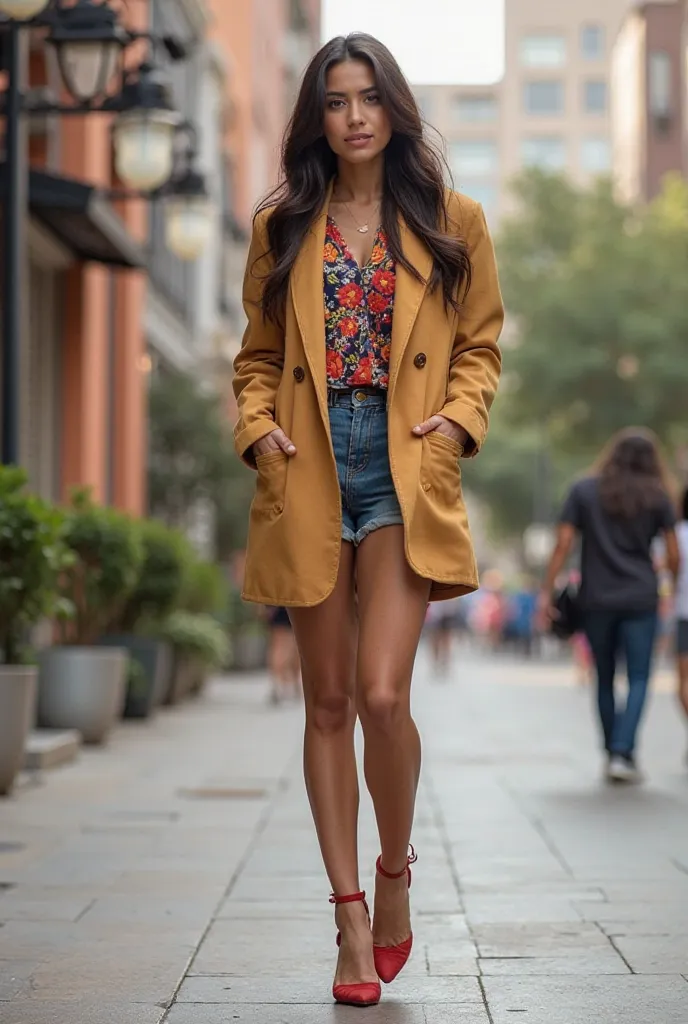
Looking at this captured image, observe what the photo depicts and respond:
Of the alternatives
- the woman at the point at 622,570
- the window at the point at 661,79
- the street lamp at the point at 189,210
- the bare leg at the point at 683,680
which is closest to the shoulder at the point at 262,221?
the woman at the point at 622,570

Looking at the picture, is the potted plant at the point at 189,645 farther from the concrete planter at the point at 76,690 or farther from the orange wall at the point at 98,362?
the concrete planter at the point at 76,690

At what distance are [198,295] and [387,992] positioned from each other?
27.4m

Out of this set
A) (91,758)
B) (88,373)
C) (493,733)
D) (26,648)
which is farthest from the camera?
(88,373)

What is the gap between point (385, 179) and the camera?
4.50m

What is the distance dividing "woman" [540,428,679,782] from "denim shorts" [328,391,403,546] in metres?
5.39

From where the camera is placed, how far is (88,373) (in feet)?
57.0

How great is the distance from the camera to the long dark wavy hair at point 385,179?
436 cm

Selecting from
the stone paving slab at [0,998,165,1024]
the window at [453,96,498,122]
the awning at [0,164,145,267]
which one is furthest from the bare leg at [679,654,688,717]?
the window at [453,96,498,122]

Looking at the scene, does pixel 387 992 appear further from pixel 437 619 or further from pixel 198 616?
pixel 437 619

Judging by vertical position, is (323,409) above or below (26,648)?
above

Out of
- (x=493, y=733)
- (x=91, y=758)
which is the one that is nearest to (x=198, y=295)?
(x=493, y=733)

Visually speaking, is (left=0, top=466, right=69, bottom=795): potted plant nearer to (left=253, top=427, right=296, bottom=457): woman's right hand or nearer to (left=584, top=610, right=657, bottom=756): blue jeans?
(left=584, top=610, right=657, bottom=756): blue jeans

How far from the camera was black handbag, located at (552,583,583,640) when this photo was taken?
31.9 feet

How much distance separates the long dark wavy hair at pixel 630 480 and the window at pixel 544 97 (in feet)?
428
